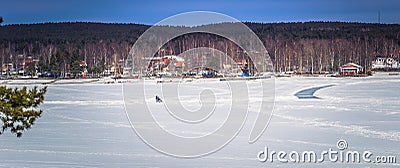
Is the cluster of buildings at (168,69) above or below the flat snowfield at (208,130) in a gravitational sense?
above

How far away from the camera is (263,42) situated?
2518 inches

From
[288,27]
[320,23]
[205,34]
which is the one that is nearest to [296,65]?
[205,34]

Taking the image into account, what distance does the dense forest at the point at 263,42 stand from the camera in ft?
171

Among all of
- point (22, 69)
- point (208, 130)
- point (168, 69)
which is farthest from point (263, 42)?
point (208, 130)

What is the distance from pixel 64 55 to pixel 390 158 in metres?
40.4

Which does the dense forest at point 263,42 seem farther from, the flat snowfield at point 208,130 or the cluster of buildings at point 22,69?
the flat snowfield at point 208,130

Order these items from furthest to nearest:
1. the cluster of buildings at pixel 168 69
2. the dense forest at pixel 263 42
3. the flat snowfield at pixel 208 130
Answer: the dense forest at pixel 263 42
the cluster of buildings at pixel 168 69
the flat snowfield at pixel 208 130

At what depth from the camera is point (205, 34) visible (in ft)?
193

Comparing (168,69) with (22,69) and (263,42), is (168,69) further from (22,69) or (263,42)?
(263,42)

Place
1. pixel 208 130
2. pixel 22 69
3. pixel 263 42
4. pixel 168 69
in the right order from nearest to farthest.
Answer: pixel 208 130, pixel 168 69, pixel 22 69, pixel 263 42

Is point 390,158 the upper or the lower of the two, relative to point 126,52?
lower

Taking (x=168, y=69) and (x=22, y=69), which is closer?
(x=168, y=69)

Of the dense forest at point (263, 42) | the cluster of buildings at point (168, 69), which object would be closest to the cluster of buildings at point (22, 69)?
the cluster of buildings at point (168, 69)

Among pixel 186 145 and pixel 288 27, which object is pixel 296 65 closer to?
Result: pixel 288 27
